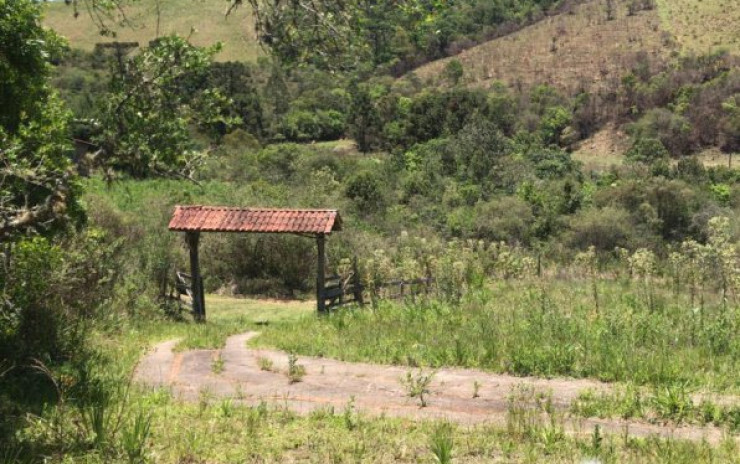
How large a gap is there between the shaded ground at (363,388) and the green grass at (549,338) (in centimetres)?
40

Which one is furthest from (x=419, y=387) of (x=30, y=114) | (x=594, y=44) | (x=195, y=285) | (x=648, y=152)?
(x=594, y=44)

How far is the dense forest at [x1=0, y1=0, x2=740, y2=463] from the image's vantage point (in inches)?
227

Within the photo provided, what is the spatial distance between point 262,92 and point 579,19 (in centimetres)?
4655

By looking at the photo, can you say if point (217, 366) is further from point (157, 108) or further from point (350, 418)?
point (157, 108)

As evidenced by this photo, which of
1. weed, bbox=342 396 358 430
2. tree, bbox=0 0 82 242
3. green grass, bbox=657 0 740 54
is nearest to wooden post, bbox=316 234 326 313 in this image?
tree, bbox=0 0 82 242

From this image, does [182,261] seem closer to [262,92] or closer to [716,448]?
[716,448]

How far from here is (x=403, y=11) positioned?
5.34 meters

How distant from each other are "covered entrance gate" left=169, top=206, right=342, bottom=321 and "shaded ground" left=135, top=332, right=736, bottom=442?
266 inches

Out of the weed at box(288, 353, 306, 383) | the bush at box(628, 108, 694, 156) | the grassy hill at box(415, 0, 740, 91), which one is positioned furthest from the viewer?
the grassy hill at box(415, 0, 740, 91)

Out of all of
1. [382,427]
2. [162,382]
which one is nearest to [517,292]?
[162,382]

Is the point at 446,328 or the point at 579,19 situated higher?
the point at 579,19

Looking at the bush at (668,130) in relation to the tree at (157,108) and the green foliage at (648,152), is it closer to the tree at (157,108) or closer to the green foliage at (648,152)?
the green foliage at (648,152)

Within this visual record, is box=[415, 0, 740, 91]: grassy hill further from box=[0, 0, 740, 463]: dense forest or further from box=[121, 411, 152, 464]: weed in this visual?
box=[121, 411, 152, 464]: weed

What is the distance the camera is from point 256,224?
18109 mm
